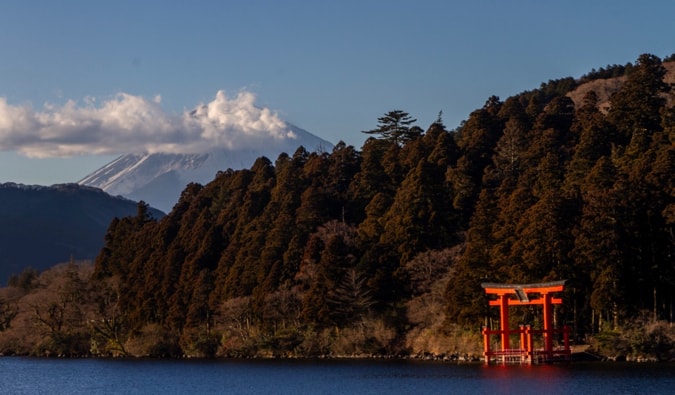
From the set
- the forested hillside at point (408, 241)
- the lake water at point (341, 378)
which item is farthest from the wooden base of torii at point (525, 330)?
the forested hillside at point (408, 241)

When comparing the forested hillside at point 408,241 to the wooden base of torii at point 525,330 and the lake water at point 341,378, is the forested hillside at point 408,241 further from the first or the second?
the lake water at point 341,378

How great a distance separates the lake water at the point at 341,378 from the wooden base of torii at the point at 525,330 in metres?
1.27

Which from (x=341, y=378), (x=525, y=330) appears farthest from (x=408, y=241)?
(x=341, y=378)

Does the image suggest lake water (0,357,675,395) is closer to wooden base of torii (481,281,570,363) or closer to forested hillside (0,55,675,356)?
wooden base of torii (481,281,570,363)

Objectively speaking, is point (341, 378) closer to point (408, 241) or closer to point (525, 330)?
point (525, 330)

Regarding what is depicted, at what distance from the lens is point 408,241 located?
2638 inches

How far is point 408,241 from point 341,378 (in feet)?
66.7

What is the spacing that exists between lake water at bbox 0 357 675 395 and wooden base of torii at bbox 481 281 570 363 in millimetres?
1272

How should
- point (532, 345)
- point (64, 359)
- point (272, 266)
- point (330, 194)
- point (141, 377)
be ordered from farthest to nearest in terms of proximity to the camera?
1. point (330, 194)
2. point (64, 359)
3. point (272, 266)
4. point (141, 377)
5. point (532, 345)

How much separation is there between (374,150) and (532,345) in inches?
1500

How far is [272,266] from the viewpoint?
232ft

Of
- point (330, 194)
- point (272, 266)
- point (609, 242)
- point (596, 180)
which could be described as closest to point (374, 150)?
point (330, 194)

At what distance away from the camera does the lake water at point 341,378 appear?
4041 cm

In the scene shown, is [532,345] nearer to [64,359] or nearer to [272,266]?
[272,266]
